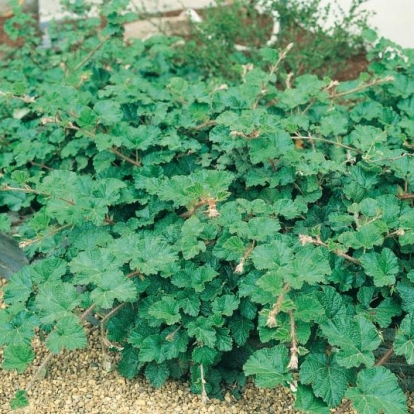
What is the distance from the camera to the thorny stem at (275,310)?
2.19 metres

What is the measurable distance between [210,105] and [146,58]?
3.44 ft

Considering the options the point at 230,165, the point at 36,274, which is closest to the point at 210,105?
the point at 230,165

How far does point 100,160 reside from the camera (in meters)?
3.27

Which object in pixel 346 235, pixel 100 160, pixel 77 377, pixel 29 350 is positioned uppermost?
pixel 346 235

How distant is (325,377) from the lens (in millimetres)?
2363

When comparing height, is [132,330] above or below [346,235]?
below

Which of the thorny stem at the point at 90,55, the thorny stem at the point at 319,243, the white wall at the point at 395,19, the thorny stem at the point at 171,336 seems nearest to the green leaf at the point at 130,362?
the thorny stem at the point at 171,336

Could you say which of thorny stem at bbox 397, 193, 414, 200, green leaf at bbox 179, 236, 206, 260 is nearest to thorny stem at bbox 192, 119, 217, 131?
green leaf at bbox 179, 236, 206, 260

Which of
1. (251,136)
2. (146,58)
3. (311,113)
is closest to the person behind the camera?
(251,136)

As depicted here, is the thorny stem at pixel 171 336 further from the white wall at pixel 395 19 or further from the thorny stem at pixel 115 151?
the white wall at pixel 395 19

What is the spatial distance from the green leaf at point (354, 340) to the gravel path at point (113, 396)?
53cm

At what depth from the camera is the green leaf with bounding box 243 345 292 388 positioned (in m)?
2.30

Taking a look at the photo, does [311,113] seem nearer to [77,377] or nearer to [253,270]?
[253,270]

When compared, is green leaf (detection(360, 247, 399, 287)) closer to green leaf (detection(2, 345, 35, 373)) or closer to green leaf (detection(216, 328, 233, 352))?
green leaf (detection(216, 328, 233, 352))
